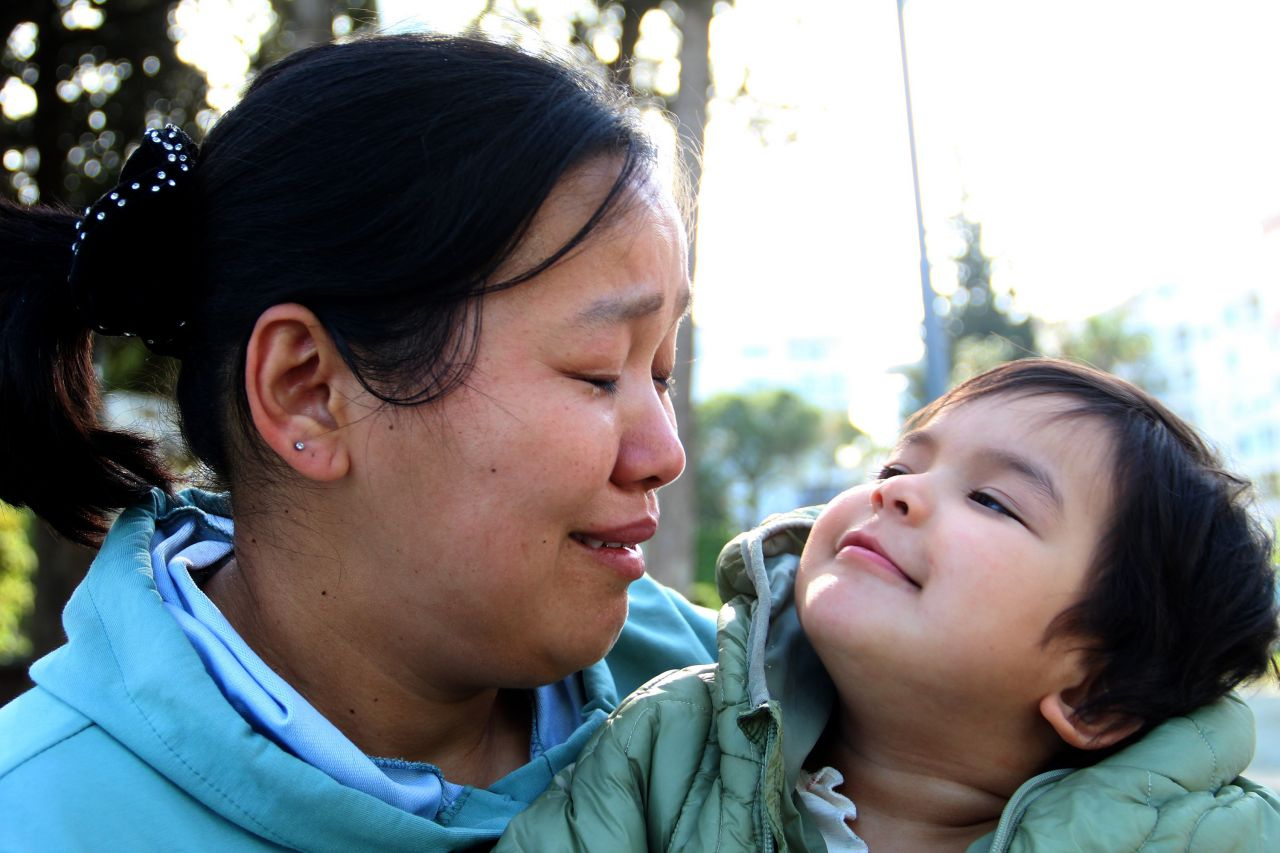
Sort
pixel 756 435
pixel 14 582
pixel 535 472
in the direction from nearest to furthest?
pixel 535 472 → pixel 14 582 → pixel 756 435

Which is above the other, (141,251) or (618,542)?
(141,251)

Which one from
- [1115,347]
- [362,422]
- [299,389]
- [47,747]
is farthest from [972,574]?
[1115,347]

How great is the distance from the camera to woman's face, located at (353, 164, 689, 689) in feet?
5.55

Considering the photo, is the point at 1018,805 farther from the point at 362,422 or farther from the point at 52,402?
the point at 52,402

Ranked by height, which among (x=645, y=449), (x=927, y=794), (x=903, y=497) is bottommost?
(x=927, y=794)

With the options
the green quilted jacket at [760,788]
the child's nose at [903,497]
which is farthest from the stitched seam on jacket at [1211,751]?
the child's nose at [903,497]

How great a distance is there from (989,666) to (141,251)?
4.79ft

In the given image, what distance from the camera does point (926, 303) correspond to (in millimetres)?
8047

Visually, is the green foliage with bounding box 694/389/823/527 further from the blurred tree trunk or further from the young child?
the young child

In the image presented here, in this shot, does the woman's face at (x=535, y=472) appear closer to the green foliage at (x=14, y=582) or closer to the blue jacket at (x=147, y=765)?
the blue jacket at (x=147, y=765)

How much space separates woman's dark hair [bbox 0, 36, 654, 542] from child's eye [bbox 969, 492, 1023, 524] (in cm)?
78

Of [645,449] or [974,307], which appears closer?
[645,449]

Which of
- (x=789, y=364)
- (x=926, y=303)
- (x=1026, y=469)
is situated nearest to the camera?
(x=1026, y=469)

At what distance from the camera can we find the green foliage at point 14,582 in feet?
44.1
